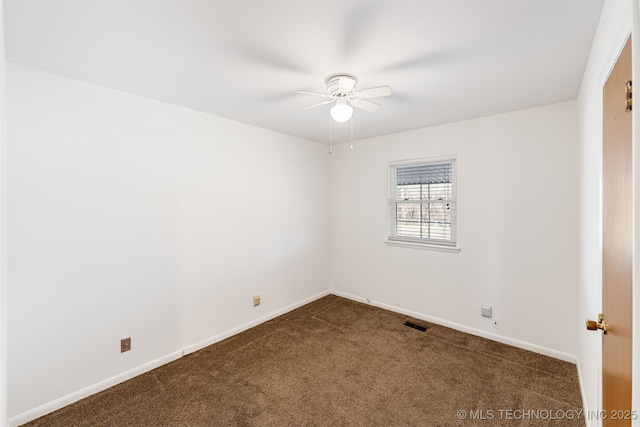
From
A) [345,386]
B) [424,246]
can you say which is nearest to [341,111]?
[345,386]

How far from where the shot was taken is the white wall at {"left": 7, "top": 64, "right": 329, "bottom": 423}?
6.61 feet

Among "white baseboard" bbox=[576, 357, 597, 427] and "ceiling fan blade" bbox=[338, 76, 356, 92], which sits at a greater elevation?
"ceiling fan blade" bbox=[338, 76, 356, 92]

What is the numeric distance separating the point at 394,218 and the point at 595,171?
7.99 ft

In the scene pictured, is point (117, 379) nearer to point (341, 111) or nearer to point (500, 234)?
point (341, 111)

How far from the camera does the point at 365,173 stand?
4199 millimetres

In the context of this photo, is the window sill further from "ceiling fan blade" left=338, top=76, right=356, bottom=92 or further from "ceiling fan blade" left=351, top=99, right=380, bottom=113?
"ceiling fan blade" left=338, top=76, right=356, bottom=92

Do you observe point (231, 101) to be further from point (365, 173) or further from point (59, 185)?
point (365, 173)

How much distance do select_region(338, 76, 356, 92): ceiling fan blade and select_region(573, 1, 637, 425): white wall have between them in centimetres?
127

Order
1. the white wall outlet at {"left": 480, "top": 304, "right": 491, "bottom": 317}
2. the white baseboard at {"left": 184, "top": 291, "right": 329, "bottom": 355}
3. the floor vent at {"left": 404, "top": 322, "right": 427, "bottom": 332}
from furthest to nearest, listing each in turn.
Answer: the floor vent at {"left": 404, "top": 322, "right": 427, "bottom": 332}
the white wall outlet at {"left": 480, "top": 304, "right": 491, "bottom": 317}
the white baseboard at {"left": 184, "top": 291, "right": 329, "bottom": 355}

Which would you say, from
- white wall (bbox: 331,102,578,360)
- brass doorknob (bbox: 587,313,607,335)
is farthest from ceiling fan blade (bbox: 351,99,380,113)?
brass doorknob (bbox: 587,313,607,335)

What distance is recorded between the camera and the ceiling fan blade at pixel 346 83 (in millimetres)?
2010

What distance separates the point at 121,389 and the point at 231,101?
99.6 inches

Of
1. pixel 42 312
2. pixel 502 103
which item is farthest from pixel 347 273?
pixel 42 312

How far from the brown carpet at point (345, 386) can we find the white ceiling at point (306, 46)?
2.37m
